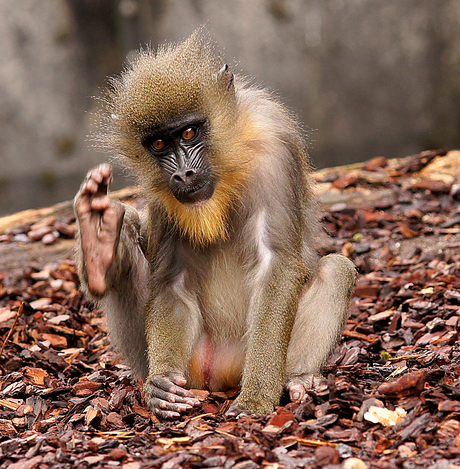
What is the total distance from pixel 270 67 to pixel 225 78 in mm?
9776

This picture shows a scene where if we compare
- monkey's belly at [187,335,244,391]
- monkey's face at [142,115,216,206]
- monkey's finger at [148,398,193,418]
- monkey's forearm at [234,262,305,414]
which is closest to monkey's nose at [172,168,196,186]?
monkey's face at [142,115,216,206]

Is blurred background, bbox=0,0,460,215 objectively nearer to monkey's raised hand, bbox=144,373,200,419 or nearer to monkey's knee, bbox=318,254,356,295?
monkey's knee, bbox=318,254,356,295

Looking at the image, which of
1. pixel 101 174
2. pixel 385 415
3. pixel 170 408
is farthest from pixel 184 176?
pixel 385 415

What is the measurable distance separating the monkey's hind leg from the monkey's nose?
127cm

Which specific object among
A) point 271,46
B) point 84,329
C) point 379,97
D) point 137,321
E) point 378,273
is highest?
point 271,46

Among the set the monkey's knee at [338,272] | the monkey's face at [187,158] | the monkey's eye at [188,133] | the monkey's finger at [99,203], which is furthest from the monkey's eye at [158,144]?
the monkey's knee at [338,272]

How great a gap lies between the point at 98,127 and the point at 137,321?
1.59 meters

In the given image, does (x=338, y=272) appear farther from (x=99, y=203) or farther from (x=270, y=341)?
(x=99, y=203)

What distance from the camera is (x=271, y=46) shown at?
558 inches

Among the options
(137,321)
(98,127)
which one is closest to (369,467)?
(137,321)

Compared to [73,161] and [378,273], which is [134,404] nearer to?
[378,273]

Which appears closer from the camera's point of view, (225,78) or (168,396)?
(168,396)

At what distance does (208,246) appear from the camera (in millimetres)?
5031

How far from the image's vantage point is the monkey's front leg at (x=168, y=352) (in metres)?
4.41
